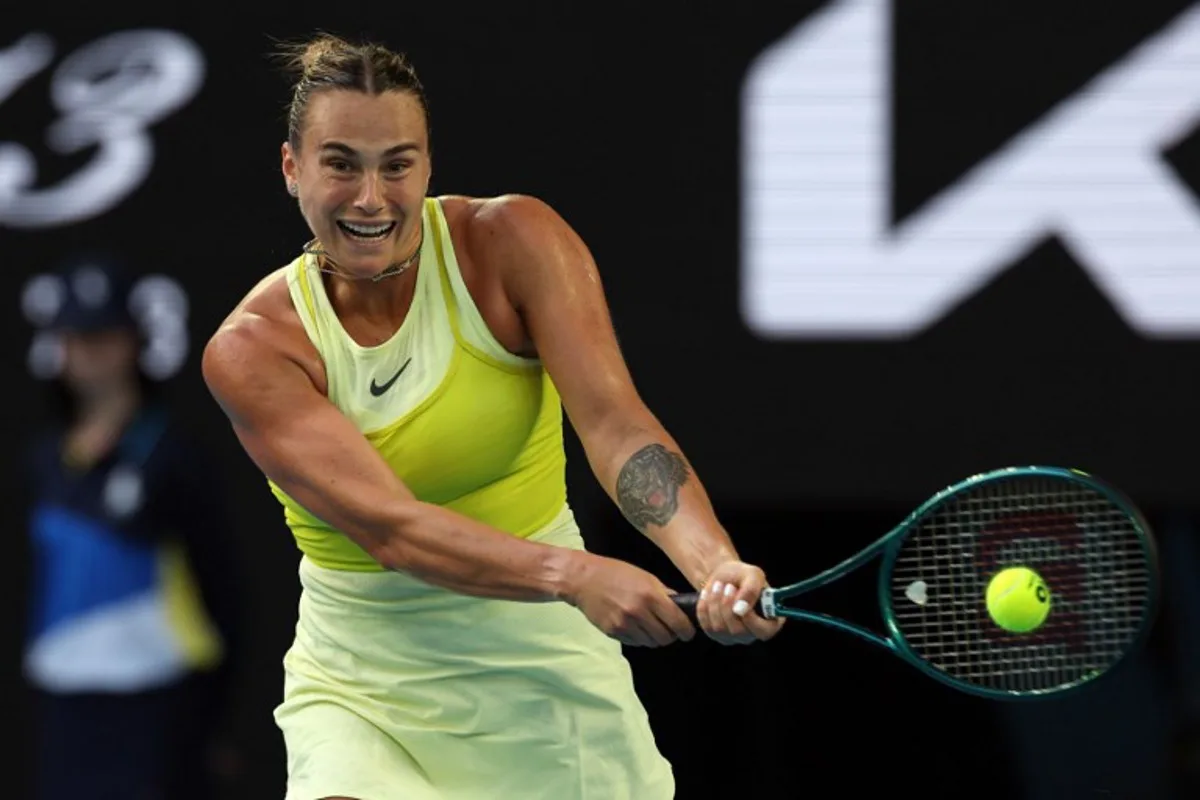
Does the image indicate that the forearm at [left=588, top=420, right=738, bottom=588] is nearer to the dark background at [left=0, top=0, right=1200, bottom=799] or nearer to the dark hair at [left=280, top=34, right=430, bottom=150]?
the dark hair at [left=280, top=34, right=430, bottom=150]

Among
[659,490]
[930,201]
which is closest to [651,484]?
[659,490]

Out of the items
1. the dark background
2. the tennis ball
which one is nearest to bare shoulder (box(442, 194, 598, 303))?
the tennis ball

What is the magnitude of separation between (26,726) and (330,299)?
224 cm

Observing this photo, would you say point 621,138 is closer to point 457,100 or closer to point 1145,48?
point 457,100

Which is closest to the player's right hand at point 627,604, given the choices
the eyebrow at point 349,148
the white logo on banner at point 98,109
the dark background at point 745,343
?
the eyebrow at point 349,148

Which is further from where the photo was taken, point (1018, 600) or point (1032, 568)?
point (1032, 568)

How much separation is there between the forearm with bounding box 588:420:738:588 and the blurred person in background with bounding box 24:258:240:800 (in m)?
2.09

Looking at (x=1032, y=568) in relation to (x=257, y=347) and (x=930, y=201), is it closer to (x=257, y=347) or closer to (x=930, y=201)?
(x=257, y=347)

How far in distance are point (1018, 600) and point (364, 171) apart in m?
1.06

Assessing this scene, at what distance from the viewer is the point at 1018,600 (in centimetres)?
337

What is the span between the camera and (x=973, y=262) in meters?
5.16

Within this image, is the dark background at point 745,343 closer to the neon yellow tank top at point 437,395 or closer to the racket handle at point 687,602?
the neon yellow tank top at point 437,395

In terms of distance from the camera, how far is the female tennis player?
11.0 feet

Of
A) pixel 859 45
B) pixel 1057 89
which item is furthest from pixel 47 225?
pixel 1057 89
